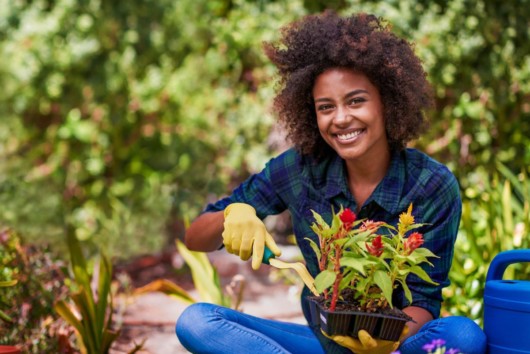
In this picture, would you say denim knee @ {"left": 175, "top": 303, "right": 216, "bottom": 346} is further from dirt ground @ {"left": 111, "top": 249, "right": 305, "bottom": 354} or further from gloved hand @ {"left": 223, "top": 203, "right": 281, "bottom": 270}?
dirt ground @ {"left": 111, "top": 249, "right": 305, "bottom": 354}

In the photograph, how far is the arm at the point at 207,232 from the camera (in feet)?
7.49

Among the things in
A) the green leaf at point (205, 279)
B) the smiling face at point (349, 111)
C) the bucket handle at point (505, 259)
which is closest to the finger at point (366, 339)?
the bucket handle at point (505, 259)

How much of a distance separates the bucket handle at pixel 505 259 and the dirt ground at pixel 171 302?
129cm

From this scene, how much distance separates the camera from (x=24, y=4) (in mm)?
4668

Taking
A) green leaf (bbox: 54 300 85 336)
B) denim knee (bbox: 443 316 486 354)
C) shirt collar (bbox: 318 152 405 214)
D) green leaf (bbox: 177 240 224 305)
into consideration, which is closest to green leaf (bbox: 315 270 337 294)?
denim knee (bbox: 443 316 486 354)

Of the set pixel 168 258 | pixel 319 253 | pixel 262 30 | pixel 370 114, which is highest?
pixel 262 30

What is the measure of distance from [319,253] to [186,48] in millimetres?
3248

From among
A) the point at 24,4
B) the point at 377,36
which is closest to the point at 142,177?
the point at 24,4

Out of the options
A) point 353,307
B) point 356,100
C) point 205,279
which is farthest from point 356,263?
point 205,279

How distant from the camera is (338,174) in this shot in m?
2.30

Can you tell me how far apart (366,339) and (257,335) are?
0.41m

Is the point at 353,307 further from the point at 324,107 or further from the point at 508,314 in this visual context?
the point at 324,107

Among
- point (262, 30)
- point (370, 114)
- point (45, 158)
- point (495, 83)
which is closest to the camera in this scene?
point (370, 114)

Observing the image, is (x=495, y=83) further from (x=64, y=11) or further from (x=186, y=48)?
(x=64, y=11)
